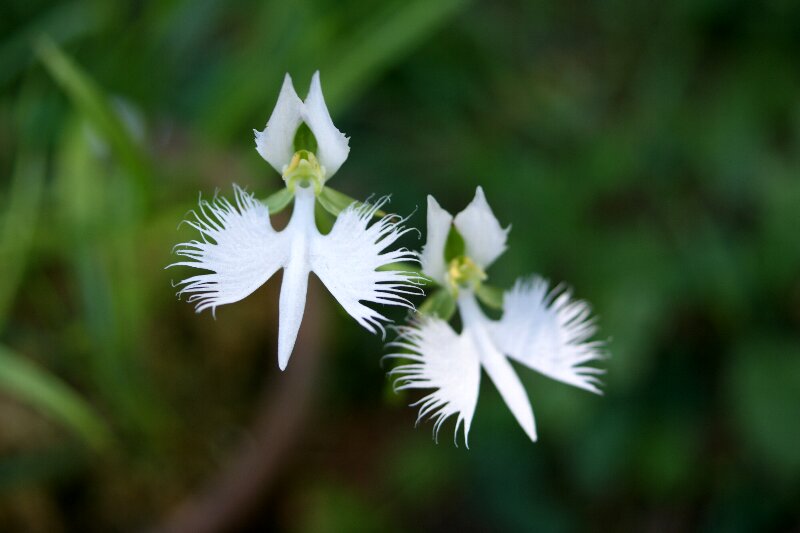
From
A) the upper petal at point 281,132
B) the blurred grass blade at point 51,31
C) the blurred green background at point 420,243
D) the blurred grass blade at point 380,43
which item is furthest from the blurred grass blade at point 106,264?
the upper petal at point 281,132

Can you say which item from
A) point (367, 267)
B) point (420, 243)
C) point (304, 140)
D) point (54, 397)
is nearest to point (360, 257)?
point (367, 267)

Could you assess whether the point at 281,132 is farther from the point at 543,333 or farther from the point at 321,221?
the point at 543,333

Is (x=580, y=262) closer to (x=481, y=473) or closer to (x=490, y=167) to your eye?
(x=490, y=167)

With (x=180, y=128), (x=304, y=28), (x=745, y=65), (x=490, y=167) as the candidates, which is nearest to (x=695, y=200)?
(x=745, y=65)

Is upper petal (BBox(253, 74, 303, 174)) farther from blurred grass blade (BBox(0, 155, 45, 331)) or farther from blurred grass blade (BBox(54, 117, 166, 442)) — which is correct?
blurred grass blade (BBox(0, 155, 45, 331))

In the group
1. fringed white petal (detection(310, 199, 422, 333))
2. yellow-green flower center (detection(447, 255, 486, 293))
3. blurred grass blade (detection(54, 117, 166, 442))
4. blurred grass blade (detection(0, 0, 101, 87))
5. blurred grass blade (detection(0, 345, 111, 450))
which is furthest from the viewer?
blurred grass blade (detection(0, 0, 101, 87))

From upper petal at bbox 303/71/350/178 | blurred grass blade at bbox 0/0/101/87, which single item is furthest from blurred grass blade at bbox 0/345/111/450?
upper petal at bbox 303/71/350/178
